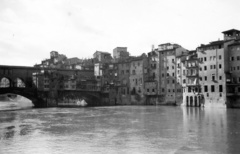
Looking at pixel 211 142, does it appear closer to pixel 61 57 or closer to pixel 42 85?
pixel 42 85

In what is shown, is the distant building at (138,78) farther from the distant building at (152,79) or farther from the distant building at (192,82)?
the distant building at (192,82)

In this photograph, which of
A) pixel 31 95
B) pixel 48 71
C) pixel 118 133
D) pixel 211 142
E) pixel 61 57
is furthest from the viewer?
pixel 61 57

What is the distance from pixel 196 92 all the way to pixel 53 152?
5714 centimetres

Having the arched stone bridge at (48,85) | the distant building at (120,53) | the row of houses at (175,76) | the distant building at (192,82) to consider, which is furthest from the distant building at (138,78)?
the distant building at (120,53)

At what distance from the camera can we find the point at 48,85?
300 feet

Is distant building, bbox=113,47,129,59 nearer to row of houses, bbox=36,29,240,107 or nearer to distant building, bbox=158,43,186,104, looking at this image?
row of houses, bbox=36,29,240,107

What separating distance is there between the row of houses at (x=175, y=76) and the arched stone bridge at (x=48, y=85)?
2.06 meters

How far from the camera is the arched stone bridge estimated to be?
79562mm

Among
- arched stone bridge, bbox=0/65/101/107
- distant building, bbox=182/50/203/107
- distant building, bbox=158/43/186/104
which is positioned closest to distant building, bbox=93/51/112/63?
arched stone bridge, bbox=0/65/101/107

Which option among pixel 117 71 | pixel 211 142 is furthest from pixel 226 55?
pixel 211 142

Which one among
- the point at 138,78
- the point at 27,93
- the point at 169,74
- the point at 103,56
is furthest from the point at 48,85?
the point at 169,74

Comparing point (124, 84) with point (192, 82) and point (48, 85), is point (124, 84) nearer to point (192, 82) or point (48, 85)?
point (48, 85)

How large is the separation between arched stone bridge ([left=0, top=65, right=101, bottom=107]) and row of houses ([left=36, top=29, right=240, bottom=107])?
6.75 feet

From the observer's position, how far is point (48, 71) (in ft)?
301
